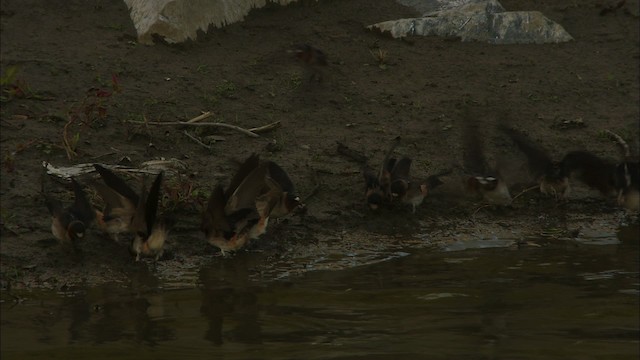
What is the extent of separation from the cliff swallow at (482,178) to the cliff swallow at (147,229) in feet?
10.2

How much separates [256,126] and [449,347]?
4.61m

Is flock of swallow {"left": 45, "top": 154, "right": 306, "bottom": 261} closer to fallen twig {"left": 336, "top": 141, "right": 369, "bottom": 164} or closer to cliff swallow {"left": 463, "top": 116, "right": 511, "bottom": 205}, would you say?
fallen twig {"left": 336, "top": 141, "right": 369, "bottom": 164}

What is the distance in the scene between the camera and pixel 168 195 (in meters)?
8.71

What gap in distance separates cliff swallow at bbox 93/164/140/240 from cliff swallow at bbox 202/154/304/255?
577 mm

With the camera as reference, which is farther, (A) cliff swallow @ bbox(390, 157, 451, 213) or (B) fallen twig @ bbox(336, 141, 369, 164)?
(B) fallen twig @ bbox(336, 141, 369, 164)

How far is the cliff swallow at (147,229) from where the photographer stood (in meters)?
7.81

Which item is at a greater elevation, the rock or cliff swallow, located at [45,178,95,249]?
the rock

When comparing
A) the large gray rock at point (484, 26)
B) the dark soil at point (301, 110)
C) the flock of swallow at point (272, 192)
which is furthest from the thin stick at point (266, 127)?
the large gray rock at point (484, 26)

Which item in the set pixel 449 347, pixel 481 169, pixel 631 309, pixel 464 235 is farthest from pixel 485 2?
pixel 449 347

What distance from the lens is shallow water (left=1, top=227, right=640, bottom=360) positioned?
6340 millimetres

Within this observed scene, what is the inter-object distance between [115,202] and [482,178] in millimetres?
3424

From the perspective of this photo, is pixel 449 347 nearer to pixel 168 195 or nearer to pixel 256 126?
pixel 168 195

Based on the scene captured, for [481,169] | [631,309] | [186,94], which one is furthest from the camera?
[186,94]

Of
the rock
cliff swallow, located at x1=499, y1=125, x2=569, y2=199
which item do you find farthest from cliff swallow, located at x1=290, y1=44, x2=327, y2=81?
cliff swallow, located at x1=499, y1=125, x2=569, y2=199
